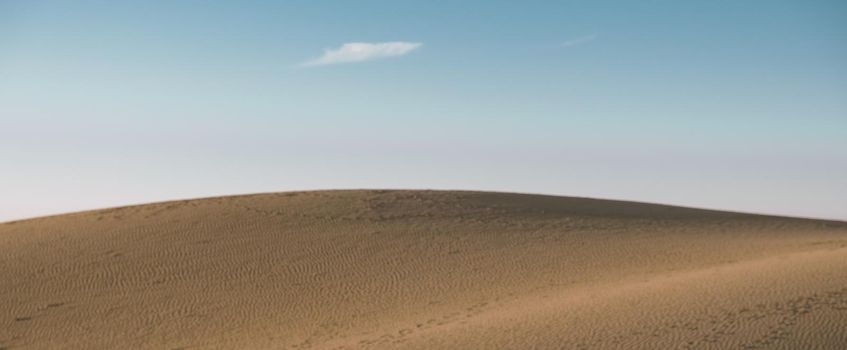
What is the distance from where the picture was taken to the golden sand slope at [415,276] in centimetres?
1541

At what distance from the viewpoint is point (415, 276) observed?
2406 cm

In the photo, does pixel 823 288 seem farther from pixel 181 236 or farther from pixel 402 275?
pixel 181 236

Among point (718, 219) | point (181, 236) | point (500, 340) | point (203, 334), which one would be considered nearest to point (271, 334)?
point (203, 334)

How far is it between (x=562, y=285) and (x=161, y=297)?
36.9ft

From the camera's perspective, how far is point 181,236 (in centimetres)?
2883

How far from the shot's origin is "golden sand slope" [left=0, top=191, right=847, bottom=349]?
1541 cm

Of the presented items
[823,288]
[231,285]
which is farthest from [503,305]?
[231,285]

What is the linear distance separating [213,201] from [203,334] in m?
15.8

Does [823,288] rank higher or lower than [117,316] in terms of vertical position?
higher

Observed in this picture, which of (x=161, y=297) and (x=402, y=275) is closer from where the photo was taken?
(x=161, y=297)

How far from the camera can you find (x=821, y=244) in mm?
26797

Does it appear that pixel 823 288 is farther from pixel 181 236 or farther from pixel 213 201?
pixel 213 201

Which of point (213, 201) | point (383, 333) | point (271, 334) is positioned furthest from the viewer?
point (213, 201)

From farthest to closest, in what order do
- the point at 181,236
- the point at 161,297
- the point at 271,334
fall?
the point at 181,236
the point at 161,297
the point at 271,334
